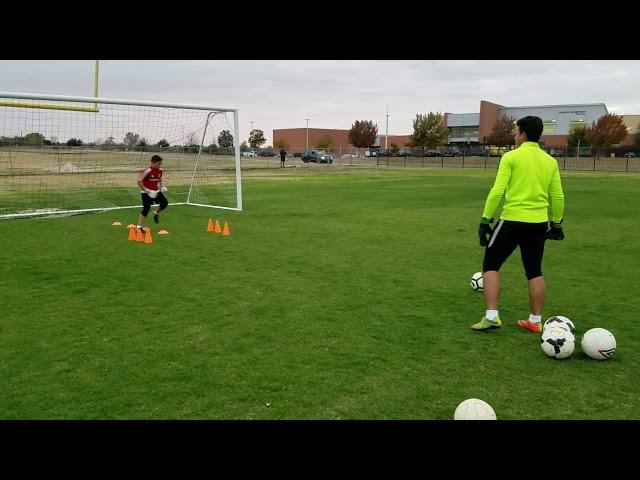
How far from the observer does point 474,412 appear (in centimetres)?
331

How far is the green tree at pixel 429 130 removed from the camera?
232 ft

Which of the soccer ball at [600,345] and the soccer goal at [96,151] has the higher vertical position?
the soccer goal at [96,151]

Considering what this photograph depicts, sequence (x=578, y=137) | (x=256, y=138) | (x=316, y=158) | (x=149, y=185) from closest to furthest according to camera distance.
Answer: (x=149, y=185)
(x=316, y=158)
(x=578, y=137)
(x=256, y=138)

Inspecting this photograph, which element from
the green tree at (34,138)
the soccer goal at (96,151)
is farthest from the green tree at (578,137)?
the green tree at (34,138)

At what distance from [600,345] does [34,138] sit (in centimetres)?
1432

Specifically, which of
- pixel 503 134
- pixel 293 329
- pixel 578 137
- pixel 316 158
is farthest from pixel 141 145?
pixel 578 137

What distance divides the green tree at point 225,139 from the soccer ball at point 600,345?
1405 centimetres

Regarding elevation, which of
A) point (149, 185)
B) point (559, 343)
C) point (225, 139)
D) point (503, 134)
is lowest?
point (559, 343)

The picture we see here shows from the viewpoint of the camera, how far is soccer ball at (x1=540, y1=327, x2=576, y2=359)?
4.55m

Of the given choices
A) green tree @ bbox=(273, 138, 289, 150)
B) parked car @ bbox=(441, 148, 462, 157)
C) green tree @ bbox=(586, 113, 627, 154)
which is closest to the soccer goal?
parked car @ bbox=(441, 148, 462, 157)

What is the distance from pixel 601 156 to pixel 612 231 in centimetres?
4584

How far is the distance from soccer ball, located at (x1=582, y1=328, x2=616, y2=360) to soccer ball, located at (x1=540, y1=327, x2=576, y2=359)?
150 mm

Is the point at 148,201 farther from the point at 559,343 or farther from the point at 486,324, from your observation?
the point at 559,343

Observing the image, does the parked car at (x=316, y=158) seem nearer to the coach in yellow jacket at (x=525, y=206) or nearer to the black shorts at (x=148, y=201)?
the black shorts at (x=148, y=201)
